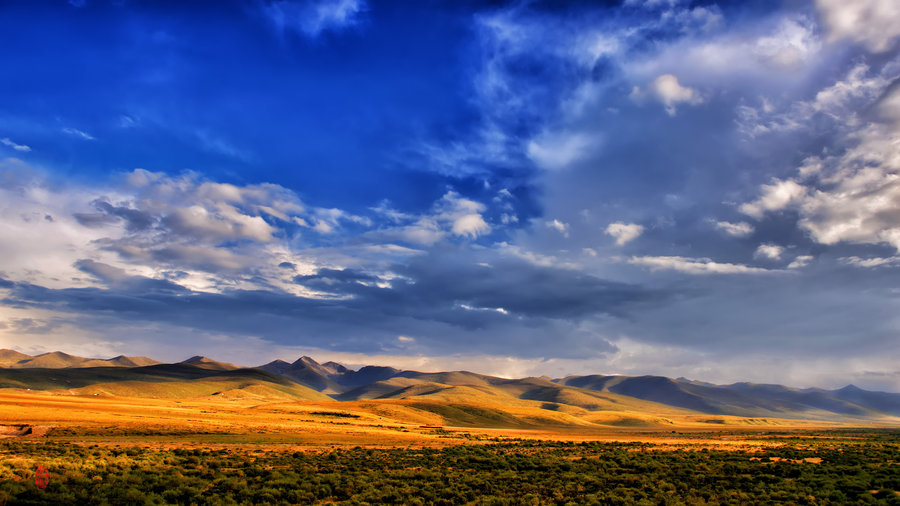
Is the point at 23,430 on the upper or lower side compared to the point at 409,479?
lower

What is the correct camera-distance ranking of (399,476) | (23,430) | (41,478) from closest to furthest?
(41,478), (399,476), (23,430)

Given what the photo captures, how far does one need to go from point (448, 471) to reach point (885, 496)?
25341mm

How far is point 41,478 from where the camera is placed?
2452 cm

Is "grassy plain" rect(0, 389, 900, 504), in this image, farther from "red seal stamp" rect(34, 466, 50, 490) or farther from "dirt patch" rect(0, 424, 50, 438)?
"dirt patch" rect(0, 424, 50, 438)

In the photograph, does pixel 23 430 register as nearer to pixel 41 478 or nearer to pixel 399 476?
pixel 41 478

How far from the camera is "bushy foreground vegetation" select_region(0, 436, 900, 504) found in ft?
79.3

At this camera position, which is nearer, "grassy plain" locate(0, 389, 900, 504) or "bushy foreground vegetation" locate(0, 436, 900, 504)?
"bushy foreground vegetation" locate(0, 436, 900, 504)

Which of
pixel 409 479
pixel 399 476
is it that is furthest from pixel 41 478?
pixel 409 479

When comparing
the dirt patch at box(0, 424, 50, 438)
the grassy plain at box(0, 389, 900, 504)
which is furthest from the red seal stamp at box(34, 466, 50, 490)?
the dirt patch at box(0, 424, 50, 438)

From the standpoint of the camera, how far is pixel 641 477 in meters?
33.1

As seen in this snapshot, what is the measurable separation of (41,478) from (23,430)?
1638 inches

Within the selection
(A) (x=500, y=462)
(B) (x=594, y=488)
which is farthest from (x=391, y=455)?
(B) (x=594, y=488)

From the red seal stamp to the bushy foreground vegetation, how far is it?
385mm

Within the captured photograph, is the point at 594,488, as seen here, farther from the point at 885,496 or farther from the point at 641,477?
Answer: the point at 885,496
